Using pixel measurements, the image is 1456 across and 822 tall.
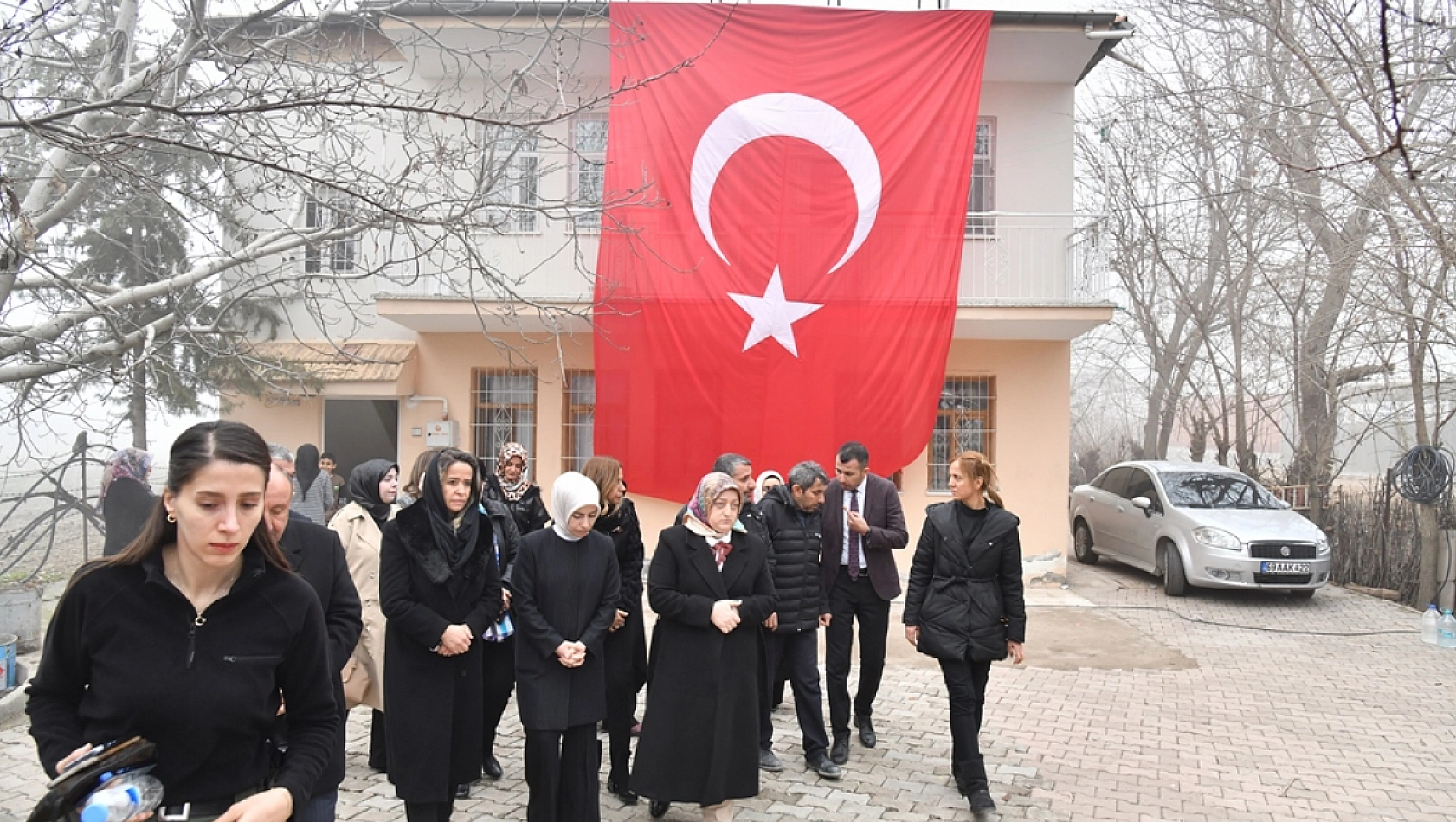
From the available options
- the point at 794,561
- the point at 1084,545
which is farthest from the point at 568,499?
the point at 1084,545

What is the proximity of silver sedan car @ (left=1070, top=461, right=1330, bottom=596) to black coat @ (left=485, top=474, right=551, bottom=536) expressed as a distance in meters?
9.37

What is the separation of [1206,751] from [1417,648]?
547 cm

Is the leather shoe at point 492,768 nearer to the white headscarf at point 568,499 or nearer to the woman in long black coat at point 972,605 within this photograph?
the white headscarf at point 568,499

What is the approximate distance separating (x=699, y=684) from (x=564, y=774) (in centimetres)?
78

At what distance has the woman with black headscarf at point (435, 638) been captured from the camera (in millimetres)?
4324

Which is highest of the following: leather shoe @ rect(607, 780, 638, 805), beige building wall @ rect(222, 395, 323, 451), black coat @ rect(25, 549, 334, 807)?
beige building wall @ rect(222, 395, 323, 451)

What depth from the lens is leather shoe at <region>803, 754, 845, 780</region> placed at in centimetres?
574

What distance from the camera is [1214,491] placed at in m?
13.3

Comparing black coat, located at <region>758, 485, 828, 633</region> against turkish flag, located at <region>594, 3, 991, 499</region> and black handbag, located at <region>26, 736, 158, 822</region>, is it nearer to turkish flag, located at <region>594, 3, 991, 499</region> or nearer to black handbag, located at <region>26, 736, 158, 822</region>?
black handbag, located at <region>26, 736, 158, 822</region>

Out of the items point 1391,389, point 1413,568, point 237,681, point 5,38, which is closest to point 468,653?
point 237,681

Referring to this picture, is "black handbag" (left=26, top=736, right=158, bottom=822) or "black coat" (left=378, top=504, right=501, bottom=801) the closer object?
"black handbag" (left=26, top=736, right=158, bottom=822)

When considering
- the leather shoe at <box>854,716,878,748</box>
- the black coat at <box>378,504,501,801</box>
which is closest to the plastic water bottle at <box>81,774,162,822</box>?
the black coat at <box>378,504,501,801</box>

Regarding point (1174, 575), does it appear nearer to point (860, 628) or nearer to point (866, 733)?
point (866, 733)

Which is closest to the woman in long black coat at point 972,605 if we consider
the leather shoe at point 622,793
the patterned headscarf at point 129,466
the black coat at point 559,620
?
the leather shoe at point 622,793
